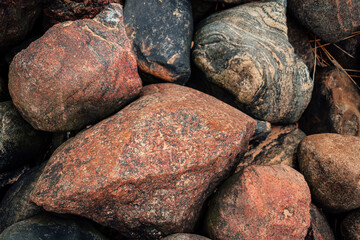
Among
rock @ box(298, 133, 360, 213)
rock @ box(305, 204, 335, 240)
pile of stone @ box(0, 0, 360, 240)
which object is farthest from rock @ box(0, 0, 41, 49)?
rock @ box(305, 204, 335, 240)

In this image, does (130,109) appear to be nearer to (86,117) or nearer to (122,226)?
(86,117)

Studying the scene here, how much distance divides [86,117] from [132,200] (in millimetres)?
629

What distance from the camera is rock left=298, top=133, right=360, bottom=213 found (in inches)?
81.9

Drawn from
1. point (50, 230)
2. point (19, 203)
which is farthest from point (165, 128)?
point (19, 203)

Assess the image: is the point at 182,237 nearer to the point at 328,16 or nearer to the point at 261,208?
the point at 261,208

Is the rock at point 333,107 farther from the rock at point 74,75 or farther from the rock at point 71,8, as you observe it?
the rock at point 71,8

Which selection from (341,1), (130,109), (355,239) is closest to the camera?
(130,109)

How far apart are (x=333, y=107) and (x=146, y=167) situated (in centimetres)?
185

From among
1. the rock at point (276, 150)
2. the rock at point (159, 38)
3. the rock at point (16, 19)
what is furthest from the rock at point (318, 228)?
the rock at point (16, 19)

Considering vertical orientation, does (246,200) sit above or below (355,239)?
above

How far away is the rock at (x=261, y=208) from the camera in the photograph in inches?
69.3

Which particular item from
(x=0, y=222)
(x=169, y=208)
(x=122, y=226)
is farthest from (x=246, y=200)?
A: (x=0, y=222)

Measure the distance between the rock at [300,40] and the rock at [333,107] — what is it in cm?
19

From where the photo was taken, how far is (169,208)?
1.74 m
